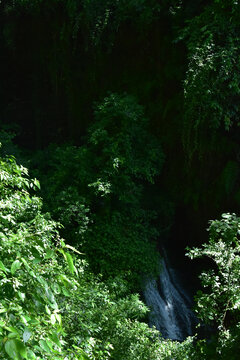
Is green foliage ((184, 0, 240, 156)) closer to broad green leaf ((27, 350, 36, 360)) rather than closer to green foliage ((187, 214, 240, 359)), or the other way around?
green foliage ((187, 214, 240, 359))

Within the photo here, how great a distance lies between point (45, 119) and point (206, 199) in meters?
6.18

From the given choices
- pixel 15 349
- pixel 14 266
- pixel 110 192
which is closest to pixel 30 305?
pixel 14 266

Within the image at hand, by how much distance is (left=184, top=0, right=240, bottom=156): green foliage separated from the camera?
6.63 metres

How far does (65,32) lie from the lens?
10023mm

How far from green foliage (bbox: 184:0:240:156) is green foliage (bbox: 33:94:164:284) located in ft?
4.37

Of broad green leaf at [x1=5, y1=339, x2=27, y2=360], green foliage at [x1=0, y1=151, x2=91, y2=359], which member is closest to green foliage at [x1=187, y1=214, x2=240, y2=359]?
green foliage at [x1=0, y1=151, x2=91, y2=359]

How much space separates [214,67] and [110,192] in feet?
10.5

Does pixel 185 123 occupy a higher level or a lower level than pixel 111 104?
lower

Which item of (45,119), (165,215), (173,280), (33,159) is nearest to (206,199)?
(165,215)

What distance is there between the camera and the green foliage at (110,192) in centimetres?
662

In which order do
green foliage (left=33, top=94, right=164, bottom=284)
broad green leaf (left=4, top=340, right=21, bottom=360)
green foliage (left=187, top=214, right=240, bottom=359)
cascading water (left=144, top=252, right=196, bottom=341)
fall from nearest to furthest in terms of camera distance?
broad green leaf (left=4, top=340, right=21, bottom=360) < green foliage (left=187, top=214, right=240, bottom=359) < green foliage (left=33, top=94, right=164, bottom=284) < cascading water (left=144, top=252, right=196, bottom=341)

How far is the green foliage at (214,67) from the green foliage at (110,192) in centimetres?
133

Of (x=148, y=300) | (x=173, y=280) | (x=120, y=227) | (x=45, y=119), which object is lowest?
(x=148, y=300)

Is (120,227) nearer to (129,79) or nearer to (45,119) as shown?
(129,79)
